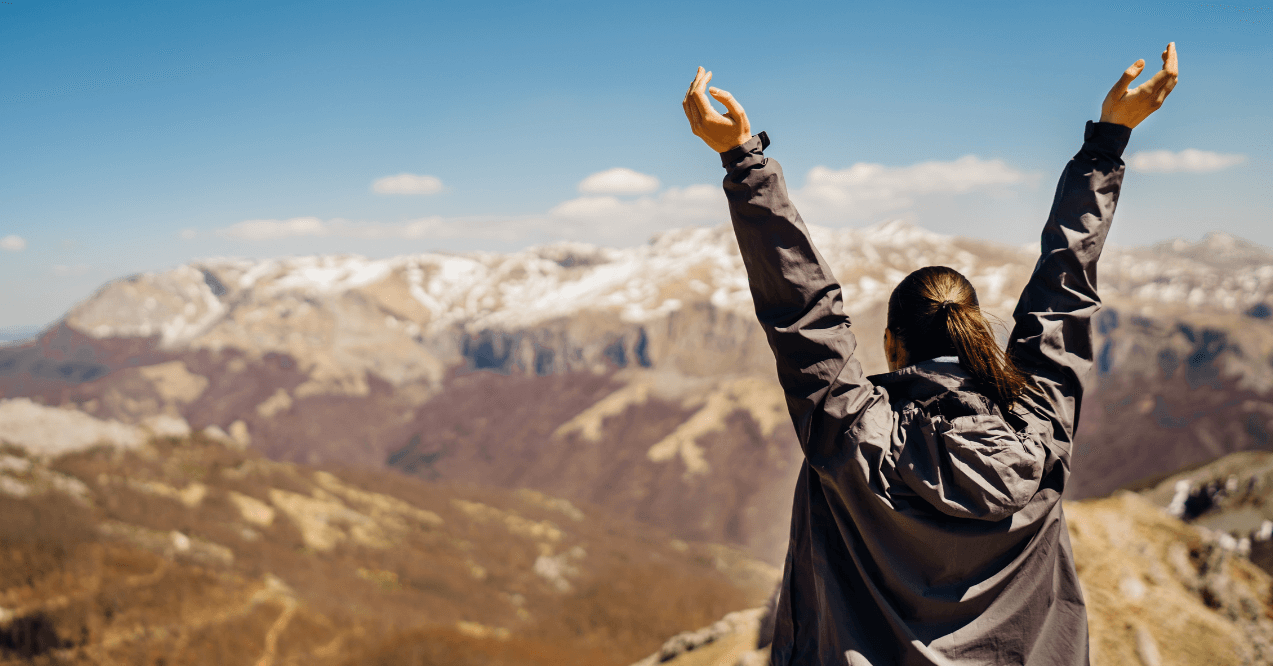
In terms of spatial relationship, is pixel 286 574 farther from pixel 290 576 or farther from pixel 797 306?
pixel 797 306

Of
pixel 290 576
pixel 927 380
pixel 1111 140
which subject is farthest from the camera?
pixel 290 576

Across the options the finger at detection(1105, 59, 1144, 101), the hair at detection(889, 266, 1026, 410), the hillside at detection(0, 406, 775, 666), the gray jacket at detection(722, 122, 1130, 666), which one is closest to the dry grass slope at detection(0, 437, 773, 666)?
the hillside at detection(0, 406, 775, 666)

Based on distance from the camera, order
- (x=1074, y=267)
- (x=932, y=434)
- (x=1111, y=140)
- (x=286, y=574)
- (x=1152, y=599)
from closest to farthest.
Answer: (x=932, y=434), (x=1074, y=267), (x=1111, y=140), (x=1152, y=599), (x=286, y=574)

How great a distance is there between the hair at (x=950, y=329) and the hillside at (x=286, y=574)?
33.9 meters

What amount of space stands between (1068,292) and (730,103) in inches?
57.9

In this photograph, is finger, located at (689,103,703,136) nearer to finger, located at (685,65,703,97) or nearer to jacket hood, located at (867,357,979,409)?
finger, located at (685,65,703,97)

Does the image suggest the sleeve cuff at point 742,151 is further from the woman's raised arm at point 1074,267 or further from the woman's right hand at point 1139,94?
the woman's right hand at point 1139,94

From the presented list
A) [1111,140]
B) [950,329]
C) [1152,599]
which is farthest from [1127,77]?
[1152,599]

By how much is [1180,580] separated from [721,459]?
177 meters

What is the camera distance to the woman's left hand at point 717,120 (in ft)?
7.16

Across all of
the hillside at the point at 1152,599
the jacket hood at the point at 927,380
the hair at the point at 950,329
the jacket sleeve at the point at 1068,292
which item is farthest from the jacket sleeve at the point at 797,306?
the hillside at the point at 1152,599

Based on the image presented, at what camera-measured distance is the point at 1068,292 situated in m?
2.50

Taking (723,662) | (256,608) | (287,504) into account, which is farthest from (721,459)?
(723,662)

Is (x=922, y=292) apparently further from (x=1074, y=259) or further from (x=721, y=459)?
(x=721, y=459)
